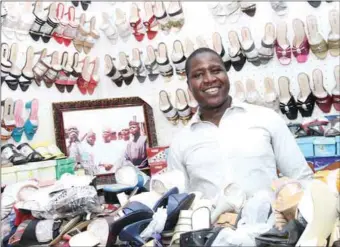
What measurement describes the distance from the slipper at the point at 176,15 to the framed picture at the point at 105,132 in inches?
22.9

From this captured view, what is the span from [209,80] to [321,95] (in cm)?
150

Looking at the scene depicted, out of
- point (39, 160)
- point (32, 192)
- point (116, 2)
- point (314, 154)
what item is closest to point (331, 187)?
point (32, 192)

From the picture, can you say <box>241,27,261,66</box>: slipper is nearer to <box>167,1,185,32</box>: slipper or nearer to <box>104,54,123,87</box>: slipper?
<box>167,1,185,32</box>: slipper

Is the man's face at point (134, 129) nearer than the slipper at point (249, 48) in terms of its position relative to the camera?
No

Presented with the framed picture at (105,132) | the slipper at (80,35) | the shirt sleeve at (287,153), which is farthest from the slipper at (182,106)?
the shirt sleeve at (287,153)

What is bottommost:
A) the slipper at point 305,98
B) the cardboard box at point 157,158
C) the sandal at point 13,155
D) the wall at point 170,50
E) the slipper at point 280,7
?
the cardboard box at point 157,158

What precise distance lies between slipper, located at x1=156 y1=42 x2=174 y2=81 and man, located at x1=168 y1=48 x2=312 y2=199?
58.9 inches

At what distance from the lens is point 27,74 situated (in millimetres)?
2826

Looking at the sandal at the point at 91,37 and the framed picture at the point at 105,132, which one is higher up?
the sandal at the point at 91,37

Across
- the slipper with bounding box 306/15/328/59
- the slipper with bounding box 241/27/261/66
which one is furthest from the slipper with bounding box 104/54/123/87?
the slipper with bounding box 306/15/328/59

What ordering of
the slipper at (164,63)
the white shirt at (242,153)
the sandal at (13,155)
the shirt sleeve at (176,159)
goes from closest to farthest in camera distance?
1. the white shirt at (242,153)
2. the shirt sleeve at (176,159)
3. the sandal at (13,155)
4. the slipper at (164,63)

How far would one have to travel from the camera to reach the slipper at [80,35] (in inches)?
123

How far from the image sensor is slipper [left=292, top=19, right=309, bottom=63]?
113 inches

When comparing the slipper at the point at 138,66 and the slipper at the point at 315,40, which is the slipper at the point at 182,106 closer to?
the slipper at the point at 138,66
